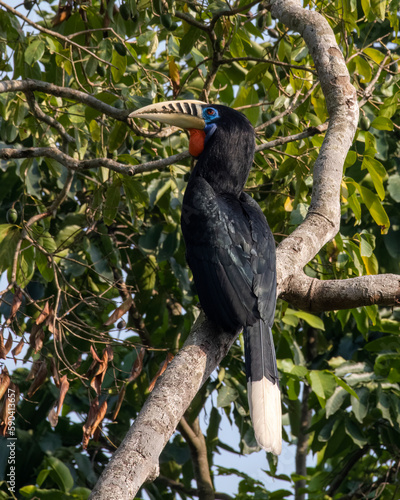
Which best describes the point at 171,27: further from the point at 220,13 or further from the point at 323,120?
the point at 323,120

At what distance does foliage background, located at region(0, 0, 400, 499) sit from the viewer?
3504 mm

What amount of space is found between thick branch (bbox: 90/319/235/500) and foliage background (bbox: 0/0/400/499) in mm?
580

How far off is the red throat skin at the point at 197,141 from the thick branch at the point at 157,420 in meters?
1.34

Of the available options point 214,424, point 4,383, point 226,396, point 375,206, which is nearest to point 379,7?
point 375,206

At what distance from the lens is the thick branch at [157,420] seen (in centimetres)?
182

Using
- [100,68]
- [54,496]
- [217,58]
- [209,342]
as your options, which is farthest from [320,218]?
[54,496]

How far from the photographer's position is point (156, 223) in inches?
187

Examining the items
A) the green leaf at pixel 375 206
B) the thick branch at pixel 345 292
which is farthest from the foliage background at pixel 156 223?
the thick branch at pixel 345 292

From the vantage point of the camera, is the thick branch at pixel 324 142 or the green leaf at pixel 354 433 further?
the green leaf at pixel 354 433

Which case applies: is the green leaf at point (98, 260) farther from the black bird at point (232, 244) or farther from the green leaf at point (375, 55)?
the green leaf at point (375, 55)

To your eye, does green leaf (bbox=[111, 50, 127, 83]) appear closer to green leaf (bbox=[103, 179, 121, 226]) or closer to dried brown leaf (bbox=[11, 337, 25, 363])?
green leaf (bbox=[103, 179, 121, 226])

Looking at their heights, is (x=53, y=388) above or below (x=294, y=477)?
above

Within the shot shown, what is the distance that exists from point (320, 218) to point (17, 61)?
177cm

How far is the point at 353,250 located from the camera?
11.4 ft
